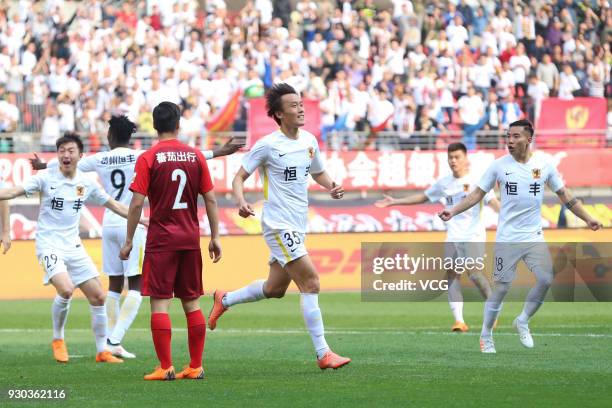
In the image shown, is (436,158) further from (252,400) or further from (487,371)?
(252,400)

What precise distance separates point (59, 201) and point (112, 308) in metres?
1.53

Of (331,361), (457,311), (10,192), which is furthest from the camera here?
(457,311)

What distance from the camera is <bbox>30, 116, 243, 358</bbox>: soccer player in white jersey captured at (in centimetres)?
1331

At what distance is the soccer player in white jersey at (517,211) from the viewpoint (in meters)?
13.1

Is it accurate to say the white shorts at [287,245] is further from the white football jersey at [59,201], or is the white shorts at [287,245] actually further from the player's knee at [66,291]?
the player's knee at [66,291]

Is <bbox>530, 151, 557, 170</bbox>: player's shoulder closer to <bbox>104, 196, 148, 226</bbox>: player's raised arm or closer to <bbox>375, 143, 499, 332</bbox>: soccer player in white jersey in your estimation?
<bbox>375, 143, 499, 332</bbox>: soccer player in white jersey

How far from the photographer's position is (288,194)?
11.4 m

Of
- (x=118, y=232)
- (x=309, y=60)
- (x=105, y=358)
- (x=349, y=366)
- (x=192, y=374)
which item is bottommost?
(x=105, y=358)

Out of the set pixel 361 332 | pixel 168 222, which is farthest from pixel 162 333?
pixel 361 332

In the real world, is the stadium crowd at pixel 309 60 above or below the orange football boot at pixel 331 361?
above

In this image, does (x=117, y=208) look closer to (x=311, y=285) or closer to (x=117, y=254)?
(x=117, y=254)

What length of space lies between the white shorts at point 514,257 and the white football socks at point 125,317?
3.86m

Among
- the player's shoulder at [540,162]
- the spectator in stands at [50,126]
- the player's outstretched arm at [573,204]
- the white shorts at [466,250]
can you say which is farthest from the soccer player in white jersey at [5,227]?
the spectator in stands at [50,126]

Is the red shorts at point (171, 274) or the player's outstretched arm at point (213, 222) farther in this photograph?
the player's outstretched arm at point (213, 222)
